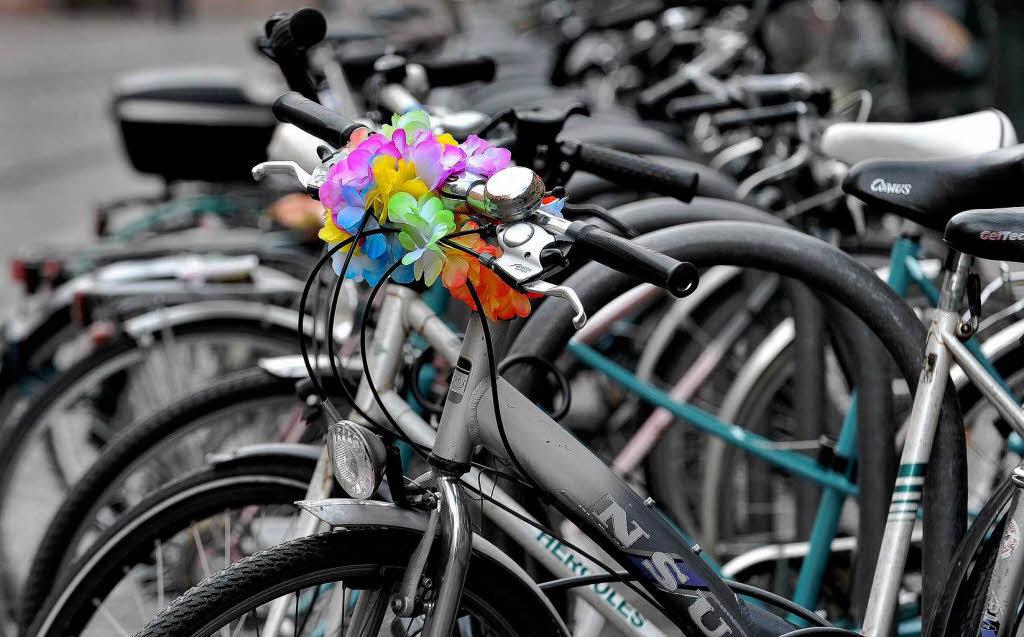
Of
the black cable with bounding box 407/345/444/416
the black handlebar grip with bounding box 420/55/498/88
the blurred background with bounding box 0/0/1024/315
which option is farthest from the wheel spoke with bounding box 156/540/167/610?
the blurred background with bounding box 0/0/1024/315

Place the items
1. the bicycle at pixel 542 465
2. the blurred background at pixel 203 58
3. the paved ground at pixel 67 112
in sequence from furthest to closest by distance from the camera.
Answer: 1. the paved ground at pixel 67 112
2. the blurred background at pixel 203 58
3. the bicycle at pixel 542 465

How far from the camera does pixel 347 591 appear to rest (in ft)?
4.91

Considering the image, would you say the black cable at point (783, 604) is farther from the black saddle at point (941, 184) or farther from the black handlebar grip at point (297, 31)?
the black handlebar grip at point (297, 31)

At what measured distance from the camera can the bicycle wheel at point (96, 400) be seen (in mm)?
2633

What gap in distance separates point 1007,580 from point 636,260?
2.51 feet

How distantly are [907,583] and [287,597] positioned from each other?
4.93ft

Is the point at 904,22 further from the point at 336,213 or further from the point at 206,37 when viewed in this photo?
the point at 206,37

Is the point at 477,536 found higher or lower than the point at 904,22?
lower

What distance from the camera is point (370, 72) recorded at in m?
2.94

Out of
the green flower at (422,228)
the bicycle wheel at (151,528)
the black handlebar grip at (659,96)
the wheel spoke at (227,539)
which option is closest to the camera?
the green flower at (422,228)

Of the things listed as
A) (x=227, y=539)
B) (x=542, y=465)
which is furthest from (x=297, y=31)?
(x=227, y=539)

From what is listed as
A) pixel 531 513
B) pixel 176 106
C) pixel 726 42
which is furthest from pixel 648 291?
pixel 176 106

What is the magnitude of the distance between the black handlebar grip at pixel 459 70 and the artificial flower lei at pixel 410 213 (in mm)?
1212

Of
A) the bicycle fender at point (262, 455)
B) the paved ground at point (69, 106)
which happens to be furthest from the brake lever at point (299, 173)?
the paved ground at point (69, 106)
